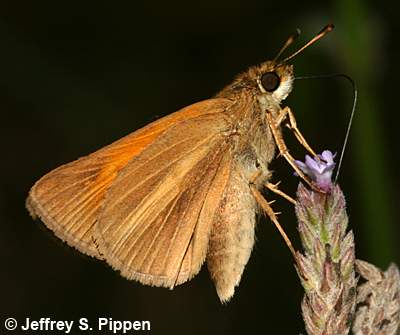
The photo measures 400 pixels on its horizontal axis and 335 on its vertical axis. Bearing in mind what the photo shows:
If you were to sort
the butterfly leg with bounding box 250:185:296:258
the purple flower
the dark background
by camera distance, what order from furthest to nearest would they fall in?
the dark background
the butterfly leg with bounding box 250:185:296:258
the purple flower

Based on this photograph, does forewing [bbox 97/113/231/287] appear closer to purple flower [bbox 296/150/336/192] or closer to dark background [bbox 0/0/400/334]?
purple flower [bbox 296/150/336/192]

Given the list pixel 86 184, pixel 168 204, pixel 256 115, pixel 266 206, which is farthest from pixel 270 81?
pixel 86 184

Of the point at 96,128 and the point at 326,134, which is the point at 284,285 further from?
the point at 96,128

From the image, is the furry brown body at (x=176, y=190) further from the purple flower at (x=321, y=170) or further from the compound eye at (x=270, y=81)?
the purple flower at (x=321, y=170)

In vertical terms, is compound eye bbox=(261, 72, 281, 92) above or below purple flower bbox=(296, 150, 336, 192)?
above

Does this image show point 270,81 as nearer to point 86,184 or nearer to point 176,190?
point 176,190

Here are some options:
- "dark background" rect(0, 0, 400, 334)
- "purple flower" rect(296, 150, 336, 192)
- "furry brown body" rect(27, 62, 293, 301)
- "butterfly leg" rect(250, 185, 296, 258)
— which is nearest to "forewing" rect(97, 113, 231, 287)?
"furry brown body" rect(27, 62, 293, 301)

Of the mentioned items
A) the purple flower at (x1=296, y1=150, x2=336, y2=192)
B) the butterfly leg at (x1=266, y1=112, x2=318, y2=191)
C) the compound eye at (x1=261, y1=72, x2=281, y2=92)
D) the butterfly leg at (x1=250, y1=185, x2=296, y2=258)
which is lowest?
the butterfly leg at (x1=250, y1=185, x2=296, y2=258)

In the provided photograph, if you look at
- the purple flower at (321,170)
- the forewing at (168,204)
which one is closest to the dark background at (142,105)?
the forewing at (168,204)
